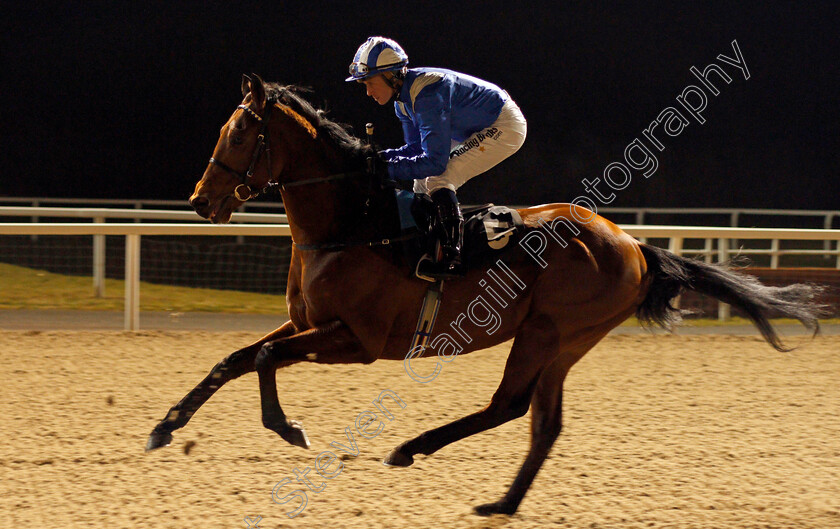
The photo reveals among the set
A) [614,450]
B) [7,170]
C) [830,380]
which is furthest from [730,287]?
[7,170]

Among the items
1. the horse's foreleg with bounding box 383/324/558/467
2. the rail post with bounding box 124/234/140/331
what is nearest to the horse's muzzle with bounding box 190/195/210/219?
the horse's foreleg with bounding box 383/324/558/467

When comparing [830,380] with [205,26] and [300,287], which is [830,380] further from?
[205,26]

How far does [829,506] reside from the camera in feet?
11.2

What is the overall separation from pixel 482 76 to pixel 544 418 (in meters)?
12.2

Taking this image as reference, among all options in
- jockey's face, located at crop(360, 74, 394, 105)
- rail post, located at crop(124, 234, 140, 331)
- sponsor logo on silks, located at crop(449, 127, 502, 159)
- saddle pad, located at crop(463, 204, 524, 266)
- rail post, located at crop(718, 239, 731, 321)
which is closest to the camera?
jockey's face, located at crop(360, 74, 394, 105)

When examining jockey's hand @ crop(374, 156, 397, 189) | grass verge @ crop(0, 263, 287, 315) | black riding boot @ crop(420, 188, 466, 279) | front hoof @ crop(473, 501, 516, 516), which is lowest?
front hoof @ crop(473, 501, 516, 516)

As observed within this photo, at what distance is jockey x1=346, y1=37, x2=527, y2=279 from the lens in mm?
3328

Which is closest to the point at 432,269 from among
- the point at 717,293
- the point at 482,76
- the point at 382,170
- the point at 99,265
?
the point at 382,170

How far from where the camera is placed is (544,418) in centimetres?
365

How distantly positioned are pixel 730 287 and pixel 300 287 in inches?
81.4

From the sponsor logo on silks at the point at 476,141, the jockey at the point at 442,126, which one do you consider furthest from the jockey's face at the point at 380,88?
the sponsor logo on silks at the point at 476,141

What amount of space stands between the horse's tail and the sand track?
721 mm

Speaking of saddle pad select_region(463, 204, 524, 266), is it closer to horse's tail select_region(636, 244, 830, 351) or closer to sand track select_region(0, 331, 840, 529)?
horse's tail select_region(636, 244, 830, 351)

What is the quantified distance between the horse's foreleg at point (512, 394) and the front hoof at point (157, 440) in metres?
0.89
